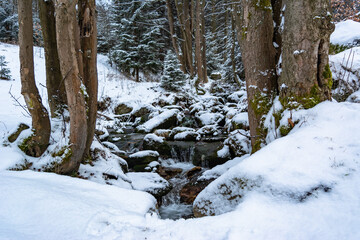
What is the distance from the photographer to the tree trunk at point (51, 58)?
3576 mm

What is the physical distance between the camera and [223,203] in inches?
77.4

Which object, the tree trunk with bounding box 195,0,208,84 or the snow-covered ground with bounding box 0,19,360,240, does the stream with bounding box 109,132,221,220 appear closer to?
the snow-covered ground with bounding box 0,19,360,240

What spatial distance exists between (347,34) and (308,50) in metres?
4.46

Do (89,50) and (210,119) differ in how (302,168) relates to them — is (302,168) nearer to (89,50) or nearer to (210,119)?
(89,50)

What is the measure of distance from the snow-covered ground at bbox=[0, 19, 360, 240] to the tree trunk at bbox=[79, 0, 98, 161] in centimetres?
143

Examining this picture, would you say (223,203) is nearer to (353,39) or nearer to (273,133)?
(273,133)

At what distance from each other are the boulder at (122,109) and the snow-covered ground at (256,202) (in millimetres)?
9253

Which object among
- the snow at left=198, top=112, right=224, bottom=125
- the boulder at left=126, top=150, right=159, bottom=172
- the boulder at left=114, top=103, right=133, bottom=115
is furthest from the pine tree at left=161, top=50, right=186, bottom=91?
the boulder at left=126, top=150, right=159, bottom=172

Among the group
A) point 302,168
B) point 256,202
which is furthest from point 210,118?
point 256,202

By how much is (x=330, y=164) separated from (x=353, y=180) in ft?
0.65

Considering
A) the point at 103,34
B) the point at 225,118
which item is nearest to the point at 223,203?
the point at 225,118

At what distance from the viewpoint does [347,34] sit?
549 centimetres

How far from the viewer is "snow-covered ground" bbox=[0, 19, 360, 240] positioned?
1295 mm

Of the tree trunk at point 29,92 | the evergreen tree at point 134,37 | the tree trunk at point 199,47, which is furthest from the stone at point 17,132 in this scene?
the evergreen tree at point 134,37
